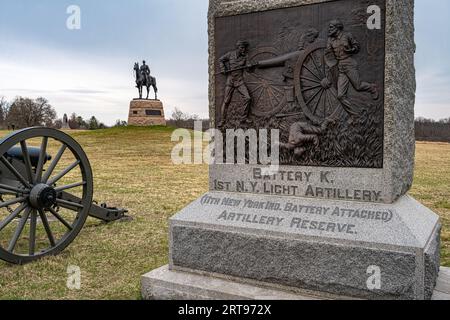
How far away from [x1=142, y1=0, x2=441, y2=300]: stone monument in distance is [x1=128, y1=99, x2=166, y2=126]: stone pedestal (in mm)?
29849

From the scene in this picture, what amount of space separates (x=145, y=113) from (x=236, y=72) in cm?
3019

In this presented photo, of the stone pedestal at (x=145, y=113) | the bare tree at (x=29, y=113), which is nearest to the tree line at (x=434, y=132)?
the stone pedestal at (x=145, y=113)

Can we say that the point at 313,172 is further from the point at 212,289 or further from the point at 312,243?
the point at 212,289

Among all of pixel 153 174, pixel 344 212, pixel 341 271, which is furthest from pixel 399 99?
pixel 153 174

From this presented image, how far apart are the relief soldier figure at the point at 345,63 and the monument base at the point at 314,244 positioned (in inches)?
35.8

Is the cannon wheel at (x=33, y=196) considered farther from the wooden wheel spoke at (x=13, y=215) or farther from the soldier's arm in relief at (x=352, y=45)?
the soldier's arm in relief at (x=352, y=45)

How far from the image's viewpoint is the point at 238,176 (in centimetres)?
425

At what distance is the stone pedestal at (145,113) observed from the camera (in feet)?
110

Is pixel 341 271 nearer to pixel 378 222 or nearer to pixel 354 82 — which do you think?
pixel 378 222

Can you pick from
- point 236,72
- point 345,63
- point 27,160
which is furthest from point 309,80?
point 27,160

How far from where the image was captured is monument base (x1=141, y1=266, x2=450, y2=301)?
3.60 m

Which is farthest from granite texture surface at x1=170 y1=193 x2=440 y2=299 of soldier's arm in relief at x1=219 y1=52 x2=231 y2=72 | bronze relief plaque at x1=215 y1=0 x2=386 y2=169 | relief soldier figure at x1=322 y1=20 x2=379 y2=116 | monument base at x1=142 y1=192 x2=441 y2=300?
soldier's arm in relief at x1=219 y1=52 x2=231 y2=72

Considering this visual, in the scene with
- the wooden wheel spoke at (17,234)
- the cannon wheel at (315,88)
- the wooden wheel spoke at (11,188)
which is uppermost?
the cannon wheel at (315,88)

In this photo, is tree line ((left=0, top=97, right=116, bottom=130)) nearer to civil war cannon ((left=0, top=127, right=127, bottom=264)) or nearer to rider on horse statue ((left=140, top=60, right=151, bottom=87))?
rider on horse statue ((left=140, top=60, right=151, bottom=87))
